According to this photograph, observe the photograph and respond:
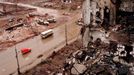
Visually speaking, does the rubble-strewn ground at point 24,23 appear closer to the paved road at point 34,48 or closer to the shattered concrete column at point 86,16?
the paved road at point 34,48

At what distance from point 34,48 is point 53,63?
423cm

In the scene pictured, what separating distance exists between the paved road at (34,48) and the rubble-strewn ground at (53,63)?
3.30ft

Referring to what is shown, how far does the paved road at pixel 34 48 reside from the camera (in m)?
18.9

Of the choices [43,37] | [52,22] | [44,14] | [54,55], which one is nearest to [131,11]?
[54,55]

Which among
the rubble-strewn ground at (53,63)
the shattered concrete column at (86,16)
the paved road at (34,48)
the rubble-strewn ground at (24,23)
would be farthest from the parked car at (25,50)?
the shattered concrete column at (86,16)

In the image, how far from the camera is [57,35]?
24688 mm

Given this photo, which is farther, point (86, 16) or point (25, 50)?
point (25, 50)

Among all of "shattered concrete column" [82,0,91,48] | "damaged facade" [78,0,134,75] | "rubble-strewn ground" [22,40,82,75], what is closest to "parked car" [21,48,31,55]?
"rubble-strewn ground" [22,40,82,75]

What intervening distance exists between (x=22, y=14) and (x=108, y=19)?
64.5 ft

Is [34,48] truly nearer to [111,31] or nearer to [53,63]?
[53,63]

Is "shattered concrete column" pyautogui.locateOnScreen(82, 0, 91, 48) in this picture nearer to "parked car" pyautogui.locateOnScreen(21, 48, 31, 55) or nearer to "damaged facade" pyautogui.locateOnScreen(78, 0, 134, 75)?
→ "damaged facade" pyautogui.locateOnScreen(78, 0, 134, 75)

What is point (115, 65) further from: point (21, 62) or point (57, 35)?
point (57, 35)

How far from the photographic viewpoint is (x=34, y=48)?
2198 cm

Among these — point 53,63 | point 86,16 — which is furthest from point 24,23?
point 86,16
